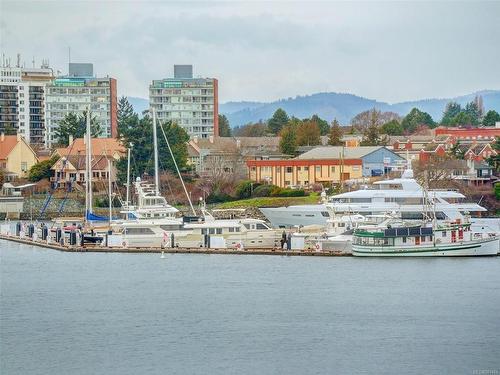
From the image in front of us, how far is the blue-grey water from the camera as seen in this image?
32406mm

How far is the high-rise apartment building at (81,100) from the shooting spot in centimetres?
12262

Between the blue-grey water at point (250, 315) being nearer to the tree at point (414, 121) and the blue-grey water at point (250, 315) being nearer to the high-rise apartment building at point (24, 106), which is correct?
the high-rise apartment building at point (24, 106)

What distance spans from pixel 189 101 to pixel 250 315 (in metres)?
88.3

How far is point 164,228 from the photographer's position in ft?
180

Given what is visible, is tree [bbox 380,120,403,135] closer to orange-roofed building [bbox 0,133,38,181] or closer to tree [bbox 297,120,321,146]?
tree [bbox 297,120,321,146]

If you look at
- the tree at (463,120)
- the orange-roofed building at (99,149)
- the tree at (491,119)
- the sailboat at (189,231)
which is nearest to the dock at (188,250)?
the sailboat at (189,231)

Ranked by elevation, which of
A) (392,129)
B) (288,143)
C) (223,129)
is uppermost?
(223,129)

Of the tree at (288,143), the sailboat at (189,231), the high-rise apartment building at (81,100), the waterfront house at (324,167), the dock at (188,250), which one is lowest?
the dock at (188,250)

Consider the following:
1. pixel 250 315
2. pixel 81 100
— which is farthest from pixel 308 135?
pixel 250 315

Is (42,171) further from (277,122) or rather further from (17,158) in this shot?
(277,122)

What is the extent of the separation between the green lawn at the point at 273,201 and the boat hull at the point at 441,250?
22.5 meters

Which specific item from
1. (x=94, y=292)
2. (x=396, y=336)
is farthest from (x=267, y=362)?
(x=94, y=292)

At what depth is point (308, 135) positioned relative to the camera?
103 metres

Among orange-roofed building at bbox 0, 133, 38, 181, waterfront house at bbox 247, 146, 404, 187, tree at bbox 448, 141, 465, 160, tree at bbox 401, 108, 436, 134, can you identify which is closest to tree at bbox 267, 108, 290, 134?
tree at bbox 401, 108, 436, 134
